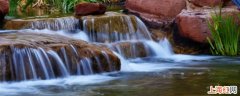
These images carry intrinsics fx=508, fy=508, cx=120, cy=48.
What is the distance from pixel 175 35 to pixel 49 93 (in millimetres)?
4754

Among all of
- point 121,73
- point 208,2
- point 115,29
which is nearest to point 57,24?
point 115,29

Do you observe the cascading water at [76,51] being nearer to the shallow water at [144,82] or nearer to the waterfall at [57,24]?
the waterfall at [57,24]

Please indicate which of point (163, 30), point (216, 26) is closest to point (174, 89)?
point (216, 26)

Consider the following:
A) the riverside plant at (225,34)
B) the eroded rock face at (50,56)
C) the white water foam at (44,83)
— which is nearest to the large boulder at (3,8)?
the eroded rock face at (50,56)

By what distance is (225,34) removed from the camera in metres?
9.07

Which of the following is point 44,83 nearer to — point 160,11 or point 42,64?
point 42,64

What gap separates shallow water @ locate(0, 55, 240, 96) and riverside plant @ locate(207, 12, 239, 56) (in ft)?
2.82

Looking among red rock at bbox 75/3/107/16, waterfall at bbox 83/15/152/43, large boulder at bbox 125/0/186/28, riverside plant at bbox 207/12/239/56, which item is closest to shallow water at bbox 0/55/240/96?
riverside plant at bbox 207/12/239/56

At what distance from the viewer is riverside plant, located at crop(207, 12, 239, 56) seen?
9.06 meters

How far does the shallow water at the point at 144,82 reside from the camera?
5.91 m

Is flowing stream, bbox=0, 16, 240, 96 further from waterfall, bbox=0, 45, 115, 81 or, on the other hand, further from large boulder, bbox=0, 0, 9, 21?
large boulder, bbox=0, 0, 9, 21

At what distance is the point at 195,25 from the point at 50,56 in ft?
11.5

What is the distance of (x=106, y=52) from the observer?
7.59 m

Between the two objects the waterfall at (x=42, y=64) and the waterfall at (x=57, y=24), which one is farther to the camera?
the waterfall at (x=57, y=24)
